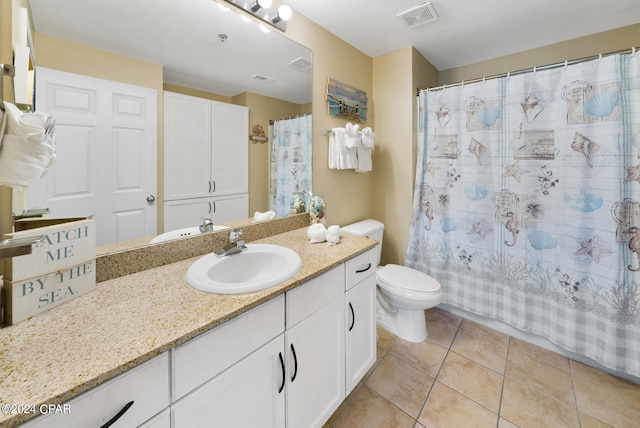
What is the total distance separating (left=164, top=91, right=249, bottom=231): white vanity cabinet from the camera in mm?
1163

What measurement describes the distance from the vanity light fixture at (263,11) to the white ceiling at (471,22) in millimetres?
201

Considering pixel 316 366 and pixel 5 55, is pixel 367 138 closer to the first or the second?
pixel 316 366

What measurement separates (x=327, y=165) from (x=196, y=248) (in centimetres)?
116

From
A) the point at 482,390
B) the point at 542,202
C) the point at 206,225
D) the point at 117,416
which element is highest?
the point at 542,202

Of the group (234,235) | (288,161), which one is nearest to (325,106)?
(288,161)

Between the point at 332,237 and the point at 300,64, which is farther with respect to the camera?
the point at 300,64

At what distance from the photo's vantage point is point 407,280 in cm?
192

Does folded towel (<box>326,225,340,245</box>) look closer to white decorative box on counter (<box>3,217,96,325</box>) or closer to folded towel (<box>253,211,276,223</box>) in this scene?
folded towel (<box>253,211,276,223</box>)

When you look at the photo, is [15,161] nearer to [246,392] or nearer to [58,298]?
[58,298]

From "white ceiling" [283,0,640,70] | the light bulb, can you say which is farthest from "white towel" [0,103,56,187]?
"white ceiling" [283,0,640,70]

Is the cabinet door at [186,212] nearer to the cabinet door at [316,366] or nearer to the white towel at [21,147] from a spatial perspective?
the white towel at [21,147]

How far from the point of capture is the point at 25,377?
511mm

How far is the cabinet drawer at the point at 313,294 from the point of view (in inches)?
38.7

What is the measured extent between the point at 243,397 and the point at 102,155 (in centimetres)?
100
